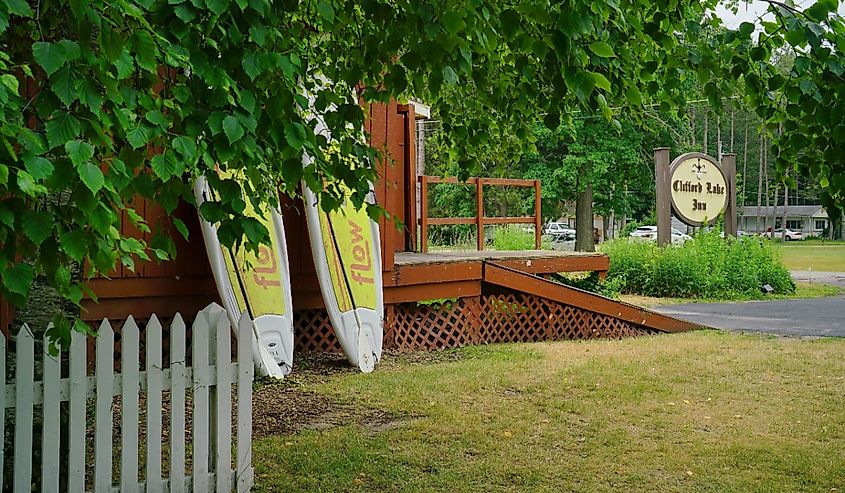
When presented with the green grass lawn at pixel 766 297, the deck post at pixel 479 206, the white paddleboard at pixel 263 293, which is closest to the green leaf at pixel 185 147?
the white paddleboard at pixel 263 293

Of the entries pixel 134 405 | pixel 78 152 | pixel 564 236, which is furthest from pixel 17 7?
pixel 564 236

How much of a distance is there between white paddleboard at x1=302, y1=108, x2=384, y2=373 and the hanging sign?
459 inches

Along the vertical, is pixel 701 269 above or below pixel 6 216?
below

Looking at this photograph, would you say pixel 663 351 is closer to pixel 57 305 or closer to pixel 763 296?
pixel 57 305

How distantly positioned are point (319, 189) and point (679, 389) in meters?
5.10

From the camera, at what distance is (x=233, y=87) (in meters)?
2.74

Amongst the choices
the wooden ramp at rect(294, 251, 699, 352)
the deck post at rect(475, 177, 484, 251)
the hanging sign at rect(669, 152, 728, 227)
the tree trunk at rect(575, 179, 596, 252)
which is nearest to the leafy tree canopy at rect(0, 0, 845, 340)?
the wooden ramp at rect(294, 251, 699, 352)

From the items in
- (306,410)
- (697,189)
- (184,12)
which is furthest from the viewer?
(697,189)

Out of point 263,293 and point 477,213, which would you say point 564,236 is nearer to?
point 477,213

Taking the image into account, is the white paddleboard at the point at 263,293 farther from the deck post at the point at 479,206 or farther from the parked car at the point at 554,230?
the parked car at the point at 554,230

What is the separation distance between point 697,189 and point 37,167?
18.7 m

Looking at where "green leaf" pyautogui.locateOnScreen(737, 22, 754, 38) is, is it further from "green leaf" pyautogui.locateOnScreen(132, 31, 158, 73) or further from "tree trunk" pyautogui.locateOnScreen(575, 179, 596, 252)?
"tree trunk" pyautogui.locateOnScreen(575, 179, 596, 252)

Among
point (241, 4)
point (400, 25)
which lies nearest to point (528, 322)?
point (400, 25)

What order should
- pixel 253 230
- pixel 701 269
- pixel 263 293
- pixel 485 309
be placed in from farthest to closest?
pixel 701 269, pixel 485 309, pixel 263 293, pixel 253 230
